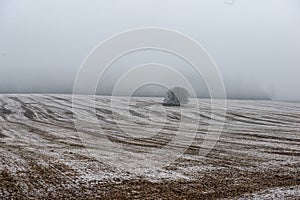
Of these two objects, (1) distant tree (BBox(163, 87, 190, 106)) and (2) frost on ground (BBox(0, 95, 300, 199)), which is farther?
(1) distant tree (BBox(163, 87, 190, 106))

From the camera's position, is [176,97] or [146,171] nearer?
[146,171]

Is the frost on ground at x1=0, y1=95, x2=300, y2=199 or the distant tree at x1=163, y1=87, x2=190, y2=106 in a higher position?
the distant tree at x1=163, y1=87, x2=190, y2=106

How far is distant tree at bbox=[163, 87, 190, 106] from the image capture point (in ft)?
238

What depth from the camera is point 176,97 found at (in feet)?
239

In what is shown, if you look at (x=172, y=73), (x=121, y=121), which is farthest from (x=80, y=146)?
(x=172, y=73)

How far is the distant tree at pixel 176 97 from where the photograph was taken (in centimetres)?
7269

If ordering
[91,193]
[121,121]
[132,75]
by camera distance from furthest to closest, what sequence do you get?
[132,75] < [121,121] < [91,193]

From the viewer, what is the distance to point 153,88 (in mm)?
110688

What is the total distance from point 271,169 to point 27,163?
1429 centimetres

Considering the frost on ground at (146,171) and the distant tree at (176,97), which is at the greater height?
the distant tree at (176,97)

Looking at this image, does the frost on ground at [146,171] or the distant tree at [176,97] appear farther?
the distant tree at [176,97]

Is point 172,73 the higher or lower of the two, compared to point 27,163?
higher

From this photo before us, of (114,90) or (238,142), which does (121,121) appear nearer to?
(238,142)

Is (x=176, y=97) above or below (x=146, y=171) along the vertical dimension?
above
